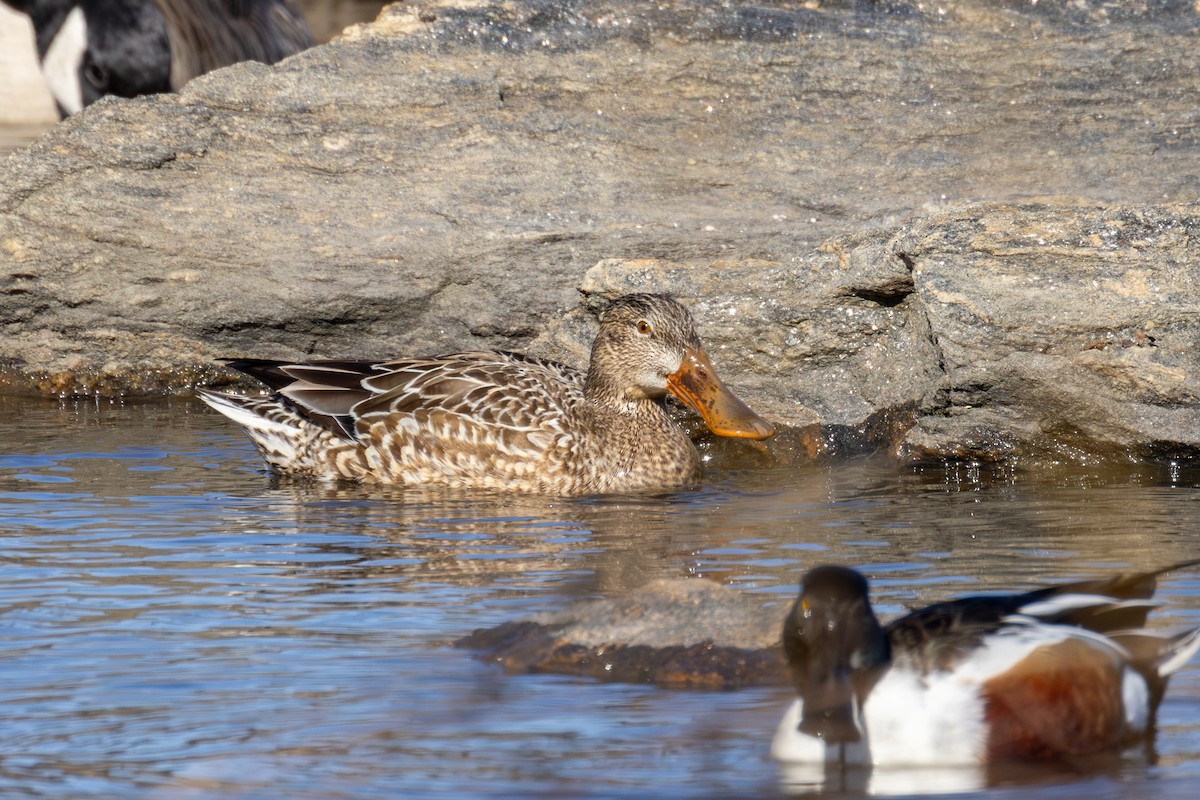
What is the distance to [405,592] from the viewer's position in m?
5.74

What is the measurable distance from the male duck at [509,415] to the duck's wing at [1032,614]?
338 centimetres

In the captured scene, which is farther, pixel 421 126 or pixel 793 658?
pixel 421 126

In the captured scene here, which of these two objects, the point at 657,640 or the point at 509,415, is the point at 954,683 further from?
the point at 509,415

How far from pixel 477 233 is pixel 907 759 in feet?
18.3

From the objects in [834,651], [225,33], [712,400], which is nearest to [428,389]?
[712,400]

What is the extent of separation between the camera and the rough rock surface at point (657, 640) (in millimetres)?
4898

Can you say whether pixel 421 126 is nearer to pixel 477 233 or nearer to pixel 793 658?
pixel 477 233

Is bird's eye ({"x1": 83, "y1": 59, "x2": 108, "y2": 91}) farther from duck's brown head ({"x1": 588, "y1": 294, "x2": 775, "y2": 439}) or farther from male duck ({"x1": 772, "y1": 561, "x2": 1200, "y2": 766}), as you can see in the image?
male duck ({"x1": 772, "y1": 561, "x2": 1200, "y2": 766})

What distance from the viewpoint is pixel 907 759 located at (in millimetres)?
4004

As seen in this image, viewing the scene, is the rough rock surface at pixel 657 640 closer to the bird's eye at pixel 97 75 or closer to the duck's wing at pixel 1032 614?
the duck's wing at pixel 1032 614

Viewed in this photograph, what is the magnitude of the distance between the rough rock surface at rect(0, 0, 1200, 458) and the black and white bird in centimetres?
319

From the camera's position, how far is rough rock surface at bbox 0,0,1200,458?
8.48 meters

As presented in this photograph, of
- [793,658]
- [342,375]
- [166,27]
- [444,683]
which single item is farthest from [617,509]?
[166,27]

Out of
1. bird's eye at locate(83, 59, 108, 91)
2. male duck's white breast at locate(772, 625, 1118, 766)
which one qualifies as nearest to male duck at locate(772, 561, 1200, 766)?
male duck's white breast at locate(772, 625, 1118, 766)
